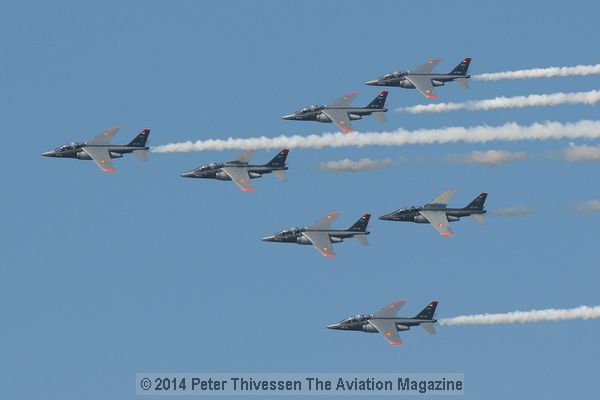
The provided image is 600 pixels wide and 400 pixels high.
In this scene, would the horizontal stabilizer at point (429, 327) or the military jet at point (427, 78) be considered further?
the military jet at point (427, 78)

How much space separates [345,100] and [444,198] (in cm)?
1440

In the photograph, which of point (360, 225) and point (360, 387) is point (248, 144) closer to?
point (360, 225)

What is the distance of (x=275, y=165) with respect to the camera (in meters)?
164

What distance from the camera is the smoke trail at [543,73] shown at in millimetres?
162875

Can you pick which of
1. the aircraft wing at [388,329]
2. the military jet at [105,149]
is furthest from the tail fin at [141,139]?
the aircraft wing at [388,329]

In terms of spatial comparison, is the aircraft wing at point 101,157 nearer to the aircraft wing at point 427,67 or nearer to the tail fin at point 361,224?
the tail fin at point 361,224

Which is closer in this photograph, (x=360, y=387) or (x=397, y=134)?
(x=360, y=387)

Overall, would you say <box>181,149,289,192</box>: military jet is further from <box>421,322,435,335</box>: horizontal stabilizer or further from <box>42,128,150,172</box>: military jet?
<box>421,322,435,335</box>: horizontal stabilizer

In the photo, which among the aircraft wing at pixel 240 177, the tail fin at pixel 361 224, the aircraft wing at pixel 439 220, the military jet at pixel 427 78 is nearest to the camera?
the aircraft wing at pixel 439 220

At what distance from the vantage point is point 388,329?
15512 cm

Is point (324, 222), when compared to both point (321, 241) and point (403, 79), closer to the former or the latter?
point (321, 241)

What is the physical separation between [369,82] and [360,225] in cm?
2146

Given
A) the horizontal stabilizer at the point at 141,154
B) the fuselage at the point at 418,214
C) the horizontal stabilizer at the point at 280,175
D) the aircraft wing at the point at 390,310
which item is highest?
the horizontal stabilizer at the point at 141,154

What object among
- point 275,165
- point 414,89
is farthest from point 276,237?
point 414,89
